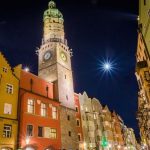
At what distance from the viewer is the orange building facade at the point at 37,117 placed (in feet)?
110

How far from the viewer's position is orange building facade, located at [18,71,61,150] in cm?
3344

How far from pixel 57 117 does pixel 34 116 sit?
6343mm

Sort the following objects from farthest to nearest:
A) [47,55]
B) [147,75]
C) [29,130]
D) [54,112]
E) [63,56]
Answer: [63,56] → [47,55] → [54,112] → [29,130] → [147,75]

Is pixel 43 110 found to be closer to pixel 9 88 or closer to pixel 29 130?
pixel 29 130

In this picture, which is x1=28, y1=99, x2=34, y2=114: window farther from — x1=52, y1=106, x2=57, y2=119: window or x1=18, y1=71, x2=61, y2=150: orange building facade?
x1=52, y1=106, x2=57, y2=119: window

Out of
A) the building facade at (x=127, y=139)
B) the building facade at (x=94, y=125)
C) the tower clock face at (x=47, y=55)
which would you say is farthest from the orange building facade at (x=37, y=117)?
the building facade at (x=127, y=139)

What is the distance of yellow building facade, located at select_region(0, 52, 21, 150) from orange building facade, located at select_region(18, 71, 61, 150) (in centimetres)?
109

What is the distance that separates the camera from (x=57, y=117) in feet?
135

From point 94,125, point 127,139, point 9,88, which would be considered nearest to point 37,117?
point 9,88

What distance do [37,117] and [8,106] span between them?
590 centimetres

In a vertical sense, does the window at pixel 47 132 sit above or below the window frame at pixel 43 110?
below

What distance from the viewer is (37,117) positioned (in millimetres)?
36375

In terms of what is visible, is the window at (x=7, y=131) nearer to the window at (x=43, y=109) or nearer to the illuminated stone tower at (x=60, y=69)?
the window at (x=43, y=109)

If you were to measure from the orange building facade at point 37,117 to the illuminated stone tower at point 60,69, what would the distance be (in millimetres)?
3112
